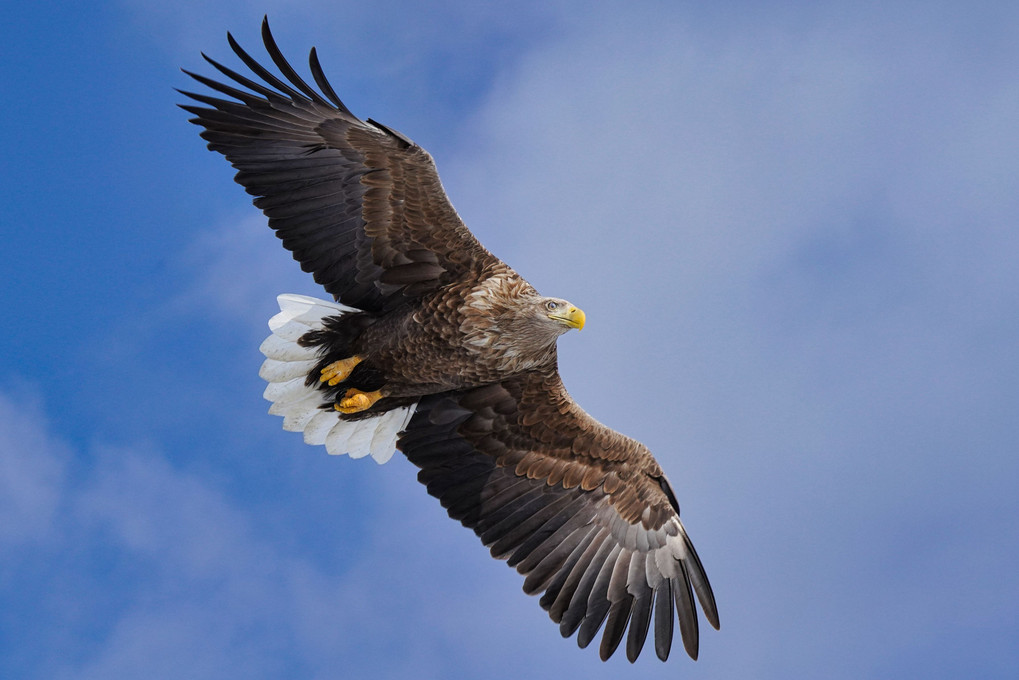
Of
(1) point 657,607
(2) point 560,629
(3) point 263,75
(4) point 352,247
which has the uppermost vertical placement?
(3) point 263,75

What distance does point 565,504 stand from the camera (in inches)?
326

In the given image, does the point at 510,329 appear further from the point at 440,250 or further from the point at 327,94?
the point at 327,94

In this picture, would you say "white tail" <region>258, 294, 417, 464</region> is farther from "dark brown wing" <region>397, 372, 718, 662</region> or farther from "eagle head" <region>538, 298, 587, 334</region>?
"eagle head" <region>538, 298, 587, 334</region>

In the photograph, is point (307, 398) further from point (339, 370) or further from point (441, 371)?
point (441, 371)

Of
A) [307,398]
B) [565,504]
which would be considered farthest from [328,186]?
[565,504]

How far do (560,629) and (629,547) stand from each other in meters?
0.92

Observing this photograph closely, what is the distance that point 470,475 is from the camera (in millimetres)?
8141

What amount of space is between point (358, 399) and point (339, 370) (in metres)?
0.29

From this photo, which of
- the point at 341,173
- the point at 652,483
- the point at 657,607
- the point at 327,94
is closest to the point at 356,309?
the point at 341,173

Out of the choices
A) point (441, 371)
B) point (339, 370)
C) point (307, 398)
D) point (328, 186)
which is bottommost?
point (307, 398)

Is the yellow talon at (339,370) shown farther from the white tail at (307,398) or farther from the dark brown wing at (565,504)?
the dark brown wing at (565,504)

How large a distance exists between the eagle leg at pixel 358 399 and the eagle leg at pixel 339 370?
0.15 m

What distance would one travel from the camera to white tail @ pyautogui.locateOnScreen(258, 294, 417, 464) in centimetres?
766

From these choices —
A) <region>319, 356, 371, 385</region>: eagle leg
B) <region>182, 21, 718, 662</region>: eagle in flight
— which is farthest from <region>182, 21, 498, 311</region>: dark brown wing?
<region>319, 356, 371, 385</region>: eagle leg
